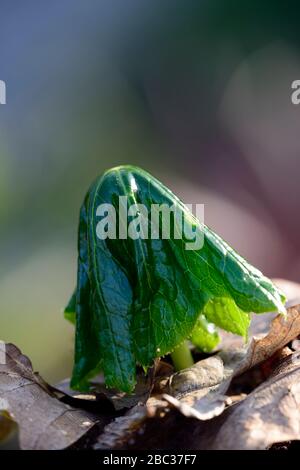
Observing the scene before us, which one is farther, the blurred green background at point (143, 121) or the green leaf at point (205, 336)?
the blurred green background at point (143, 121)

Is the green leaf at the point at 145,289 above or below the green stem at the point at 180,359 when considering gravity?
above

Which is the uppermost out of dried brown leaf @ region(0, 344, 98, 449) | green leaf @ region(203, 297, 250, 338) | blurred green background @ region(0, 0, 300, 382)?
blurred green background @ region(0, 0, 300, 382)

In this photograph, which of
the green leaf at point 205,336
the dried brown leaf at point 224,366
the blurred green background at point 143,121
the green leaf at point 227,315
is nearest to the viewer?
the dried brown leaf at point 224,366

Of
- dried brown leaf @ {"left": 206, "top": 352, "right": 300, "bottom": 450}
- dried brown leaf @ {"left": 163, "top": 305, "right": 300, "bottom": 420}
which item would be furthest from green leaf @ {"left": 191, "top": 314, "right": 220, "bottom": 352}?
dried brown leaf @ {"left": 206, "top": 352, "right": 300, "bottom": 450}

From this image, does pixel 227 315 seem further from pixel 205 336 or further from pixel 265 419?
pixel 265 419

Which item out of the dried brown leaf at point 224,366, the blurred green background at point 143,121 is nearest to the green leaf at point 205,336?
the dried brown leaf at point 224,366

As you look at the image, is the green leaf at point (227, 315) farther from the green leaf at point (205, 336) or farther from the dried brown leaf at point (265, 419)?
the dried brown leaf at point (265, 419)

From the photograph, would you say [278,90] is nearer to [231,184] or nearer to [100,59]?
[231,184]

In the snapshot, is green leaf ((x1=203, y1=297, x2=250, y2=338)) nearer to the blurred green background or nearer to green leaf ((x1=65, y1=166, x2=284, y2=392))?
green leaf ((x1=65, y1=166, x2=284, y2=392))
